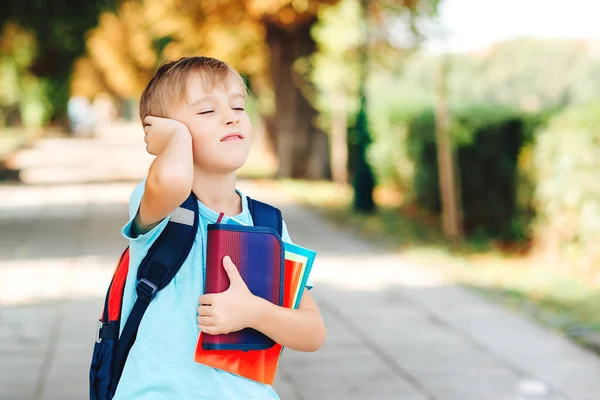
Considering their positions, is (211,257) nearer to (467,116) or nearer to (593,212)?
(593,212)

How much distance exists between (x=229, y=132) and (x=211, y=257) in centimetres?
28

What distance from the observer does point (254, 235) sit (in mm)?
1886

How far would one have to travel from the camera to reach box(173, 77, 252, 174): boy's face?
75.0 inches

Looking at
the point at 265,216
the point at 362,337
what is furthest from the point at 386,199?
the point at 265,216

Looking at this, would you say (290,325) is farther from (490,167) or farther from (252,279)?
(490,167)

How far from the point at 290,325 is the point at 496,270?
24.5 feet

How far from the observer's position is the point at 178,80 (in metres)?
1.93

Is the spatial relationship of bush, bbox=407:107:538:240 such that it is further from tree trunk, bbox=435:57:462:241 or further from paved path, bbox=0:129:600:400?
paved path, bbox=0:129:600:400

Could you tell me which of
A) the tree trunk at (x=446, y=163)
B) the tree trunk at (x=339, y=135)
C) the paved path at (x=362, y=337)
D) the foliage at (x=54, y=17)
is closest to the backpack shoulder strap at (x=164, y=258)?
the paved path at (x=362, y=337)

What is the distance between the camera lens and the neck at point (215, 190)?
199cm

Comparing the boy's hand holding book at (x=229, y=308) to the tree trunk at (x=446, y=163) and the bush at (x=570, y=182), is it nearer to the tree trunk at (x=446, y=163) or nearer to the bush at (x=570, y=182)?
the bush at (x=570, y=182)

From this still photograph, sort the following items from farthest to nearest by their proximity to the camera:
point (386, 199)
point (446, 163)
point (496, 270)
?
point (386, 199) → point (446, 163) → point (496, 270)

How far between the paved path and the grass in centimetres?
26

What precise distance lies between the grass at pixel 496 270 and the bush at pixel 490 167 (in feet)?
1.32
